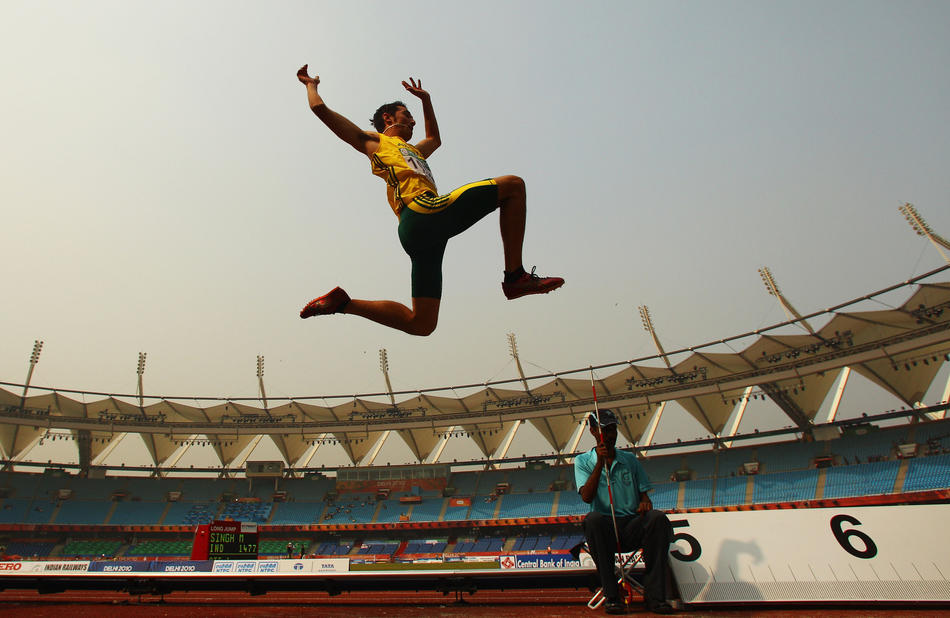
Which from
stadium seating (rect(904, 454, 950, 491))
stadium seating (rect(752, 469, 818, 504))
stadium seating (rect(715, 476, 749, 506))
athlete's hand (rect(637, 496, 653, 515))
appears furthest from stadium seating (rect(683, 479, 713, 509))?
athlete's hand (rect(637, 496, 653, 515))

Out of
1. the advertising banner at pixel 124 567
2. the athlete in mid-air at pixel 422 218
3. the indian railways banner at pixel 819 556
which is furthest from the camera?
the advertising banner at pixel 124 567

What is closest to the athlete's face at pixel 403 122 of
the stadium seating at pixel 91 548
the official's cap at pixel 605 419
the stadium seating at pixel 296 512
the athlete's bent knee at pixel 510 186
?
the athlete's bent knee at pixel 510 186

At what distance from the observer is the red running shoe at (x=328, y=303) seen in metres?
3.45

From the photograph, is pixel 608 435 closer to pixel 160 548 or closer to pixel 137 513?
pixel 160 548

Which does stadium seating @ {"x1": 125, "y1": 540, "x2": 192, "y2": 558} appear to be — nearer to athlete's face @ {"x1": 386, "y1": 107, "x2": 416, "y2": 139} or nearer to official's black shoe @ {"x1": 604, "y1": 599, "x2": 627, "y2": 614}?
athlete's face @ {"x1": 386, "y1": 107, "x2": 416, "y2": 139}

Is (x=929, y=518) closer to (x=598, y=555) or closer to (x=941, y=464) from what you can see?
(x=598, y=555)

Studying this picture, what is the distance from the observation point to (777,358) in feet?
84.5

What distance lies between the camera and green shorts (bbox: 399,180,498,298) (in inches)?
127

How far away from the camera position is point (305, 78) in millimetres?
4000

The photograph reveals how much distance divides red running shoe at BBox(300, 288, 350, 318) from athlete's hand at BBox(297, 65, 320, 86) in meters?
1.71

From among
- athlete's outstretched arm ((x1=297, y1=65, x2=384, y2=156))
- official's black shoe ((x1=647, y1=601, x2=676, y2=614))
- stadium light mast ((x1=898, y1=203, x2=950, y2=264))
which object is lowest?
official's black shoe ((x1=647, y1=601, x2=676, y2=614))

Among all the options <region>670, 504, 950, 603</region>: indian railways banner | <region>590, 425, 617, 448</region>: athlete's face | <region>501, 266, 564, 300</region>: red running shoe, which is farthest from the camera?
<region>501, 266, 564, 300</region>: red running shoe

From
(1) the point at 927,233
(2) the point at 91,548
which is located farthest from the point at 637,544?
(2) the point at 91,548

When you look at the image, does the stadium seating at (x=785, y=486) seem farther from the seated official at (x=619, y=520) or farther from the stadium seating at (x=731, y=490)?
the seated official at (x=619, y=520)
